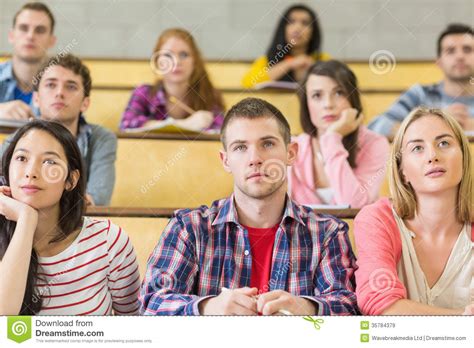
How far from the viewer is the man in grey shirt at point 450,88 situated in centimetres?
149

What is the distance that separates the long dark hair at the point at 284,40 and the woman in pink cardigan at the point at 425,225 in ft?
3.10

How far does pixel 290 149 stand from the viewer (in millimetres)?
880

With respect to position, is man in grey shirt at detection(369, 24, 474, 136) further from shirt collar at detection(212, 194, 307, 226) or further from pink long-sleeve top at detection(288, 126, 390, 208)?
shirt collar at detection(212, 194, 307, 226)

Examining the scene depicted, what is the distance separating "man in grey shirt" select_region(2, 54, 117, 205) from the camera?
1.11 metres

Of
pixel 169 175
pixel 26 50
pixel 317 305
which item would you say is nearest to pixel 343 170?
pixel 169 175

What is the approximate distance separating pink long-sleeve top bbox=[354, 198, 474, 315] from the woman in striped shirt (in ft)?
0.89

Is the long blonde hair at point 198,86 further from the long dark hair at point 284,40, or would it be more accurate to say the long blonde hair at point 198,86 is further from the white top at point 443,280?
the white top at point 443,280

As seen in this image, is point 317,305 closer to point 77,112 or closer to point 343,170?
point 343,170

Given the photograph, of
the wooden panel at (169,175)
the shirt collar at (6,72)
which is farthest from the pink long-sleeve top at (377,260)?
the shirt collar at (6,72)
